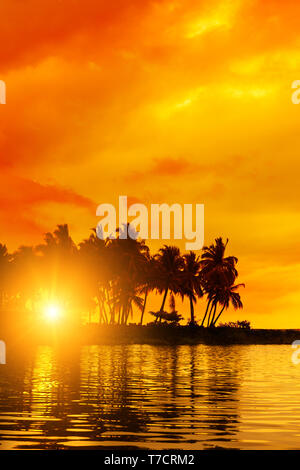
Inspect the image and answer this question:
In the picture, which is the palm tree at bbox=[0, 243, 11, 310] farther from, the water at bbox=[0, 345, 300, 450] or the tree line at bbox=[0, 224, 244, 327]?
the water at bbox=[0, 345, 300, 450]

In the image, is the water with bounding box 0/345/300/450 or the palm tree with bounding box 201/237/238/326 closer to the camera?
the water with bounding box 0/345/300/450

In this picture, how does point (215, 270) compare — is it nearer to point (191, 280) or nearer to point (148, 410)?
point (191, 280)

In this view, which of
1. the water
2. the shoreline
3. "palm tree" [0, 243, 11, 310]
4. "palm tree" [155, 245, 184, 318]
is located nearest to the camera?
the water

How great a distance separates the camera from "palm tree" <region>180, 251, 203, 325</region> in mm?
106562

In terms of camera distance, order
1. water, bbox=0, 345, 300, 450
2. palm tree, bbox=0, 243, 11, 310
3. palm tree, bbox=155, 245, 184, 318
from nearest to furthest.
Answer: water, bbox=0, 345, 300, 450 < palm tree, bbox=155, 245, 184, 318 < palm tree, bbox=0, 243, 11, 310

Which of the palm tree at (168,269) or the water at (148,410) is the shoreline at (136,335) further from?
the water at (148,410)

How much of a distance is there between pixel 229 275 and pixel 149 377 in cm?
7155

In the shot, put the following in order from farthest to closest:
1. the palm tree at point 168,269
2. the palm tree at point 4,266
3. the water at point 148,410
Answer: the palm tree at point 4,266, the palm tree at point 168,269, the water at point 148,410

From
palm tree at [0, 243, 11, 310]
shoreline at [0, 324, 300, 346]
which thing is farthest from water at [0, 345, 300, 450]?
palm tree at [0, 243, 11, 310]

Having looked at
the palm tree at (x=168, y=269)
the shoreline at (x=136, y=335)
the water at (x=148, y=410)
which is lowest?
the water at (x=148, y=410)

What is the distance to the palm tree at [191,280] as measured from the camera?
350 ft

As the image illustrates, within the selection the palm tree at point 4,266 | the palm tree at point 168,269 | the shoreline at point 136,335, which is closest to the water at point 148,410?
the shoreline at point 136,335
